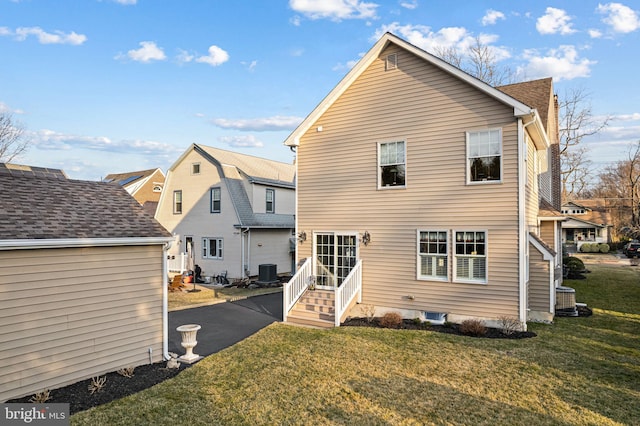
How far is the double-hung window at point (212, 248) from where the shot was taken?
21.2 meters

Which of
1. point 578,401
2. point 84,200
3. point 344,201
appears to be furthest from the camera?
point 344,201

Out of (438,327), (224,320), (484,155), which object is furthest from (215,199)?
(484,155)

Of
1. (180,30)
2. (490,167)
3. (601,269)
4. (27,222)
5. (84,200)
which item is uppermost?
(180,30)

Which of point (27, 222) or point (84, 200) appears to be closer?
point (27, 222)

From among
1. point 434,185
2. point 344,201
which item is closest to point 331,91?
point 344,201

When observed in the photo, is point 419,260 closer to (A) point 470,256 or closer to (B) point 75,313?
(A) point 470,256

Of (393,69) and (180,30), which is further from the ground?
(180,30)

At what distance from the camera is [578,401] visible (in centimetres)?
596

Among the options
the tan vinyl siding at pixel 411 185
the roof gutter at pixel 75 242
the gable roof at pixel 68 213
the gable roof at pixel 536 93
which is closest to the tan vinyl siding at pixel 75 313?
the roof gutter at pixel 75 242

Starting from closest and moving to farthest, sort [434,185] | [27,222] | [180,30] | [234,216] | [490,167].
Result: 1. [27,222]
2. [490,167]
3. [434,185]
4. [180,30]
5. [234,216]

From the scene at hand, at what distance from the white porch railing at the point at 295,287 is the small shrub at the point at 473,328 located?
520 centimetres

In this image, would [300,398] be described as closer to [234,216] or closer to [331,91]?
[331,91]

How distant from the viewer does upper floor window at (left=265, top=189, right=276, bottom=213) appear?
22.5 m

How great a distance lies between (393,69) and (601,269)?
2338 cm
